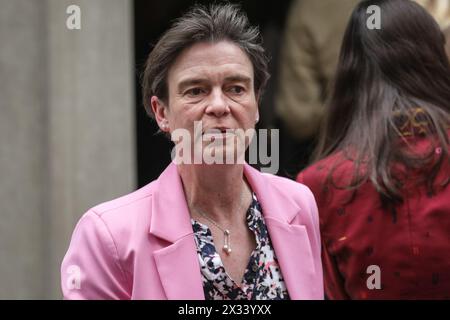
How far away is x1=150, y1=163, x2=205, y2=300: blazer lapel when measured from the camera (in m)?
2.93

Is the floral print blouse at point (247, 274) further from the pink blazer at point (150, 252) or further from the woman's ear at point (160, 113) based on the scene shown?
the woman's ear at point (160, 113)

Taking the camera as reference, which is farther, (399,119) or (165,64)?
(399,119)

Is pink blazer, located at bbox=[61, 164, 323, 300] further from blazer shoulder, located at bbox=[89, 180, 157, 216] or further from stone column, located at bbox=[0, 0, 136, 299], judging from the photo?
stone column, located at bbox=[0, 0, 136, 299]

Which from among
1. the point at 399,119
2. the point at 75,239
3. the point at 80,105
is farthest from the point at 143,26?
the point at 75,239

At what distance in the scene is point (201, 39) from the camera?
3.20 metres

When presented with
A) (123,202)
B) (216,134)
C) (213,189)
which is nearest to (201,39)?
(216,134)

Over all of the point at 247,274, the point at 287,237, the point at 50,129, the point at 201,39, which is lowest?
the point at 247,274

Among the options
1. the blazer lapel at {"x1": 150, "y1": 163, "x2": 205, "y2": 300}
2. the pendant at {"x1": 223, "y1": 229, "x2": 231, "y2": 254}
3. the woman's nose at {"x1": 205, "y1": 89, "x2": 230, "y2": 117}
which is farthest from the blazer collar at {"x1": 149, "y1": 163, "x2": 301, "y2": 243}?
the woman's nose at {"x1": 205, "y1": 89, "x2": 230, "y2": 117}

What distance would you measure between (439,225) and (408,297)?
28 centimetres

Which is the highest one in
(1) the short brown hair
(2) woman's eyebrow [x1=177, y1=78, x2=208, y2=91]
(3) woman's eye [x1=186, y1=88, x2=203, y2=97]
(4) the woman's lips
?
(1) the short brown hair

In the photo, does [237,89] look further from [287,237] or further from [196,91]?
[287,237]

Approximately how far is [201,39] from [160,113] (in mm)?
333

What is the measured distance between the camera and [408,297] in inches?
136

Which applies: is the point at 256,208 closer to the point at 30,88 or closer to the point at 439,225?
the point at 439,225
